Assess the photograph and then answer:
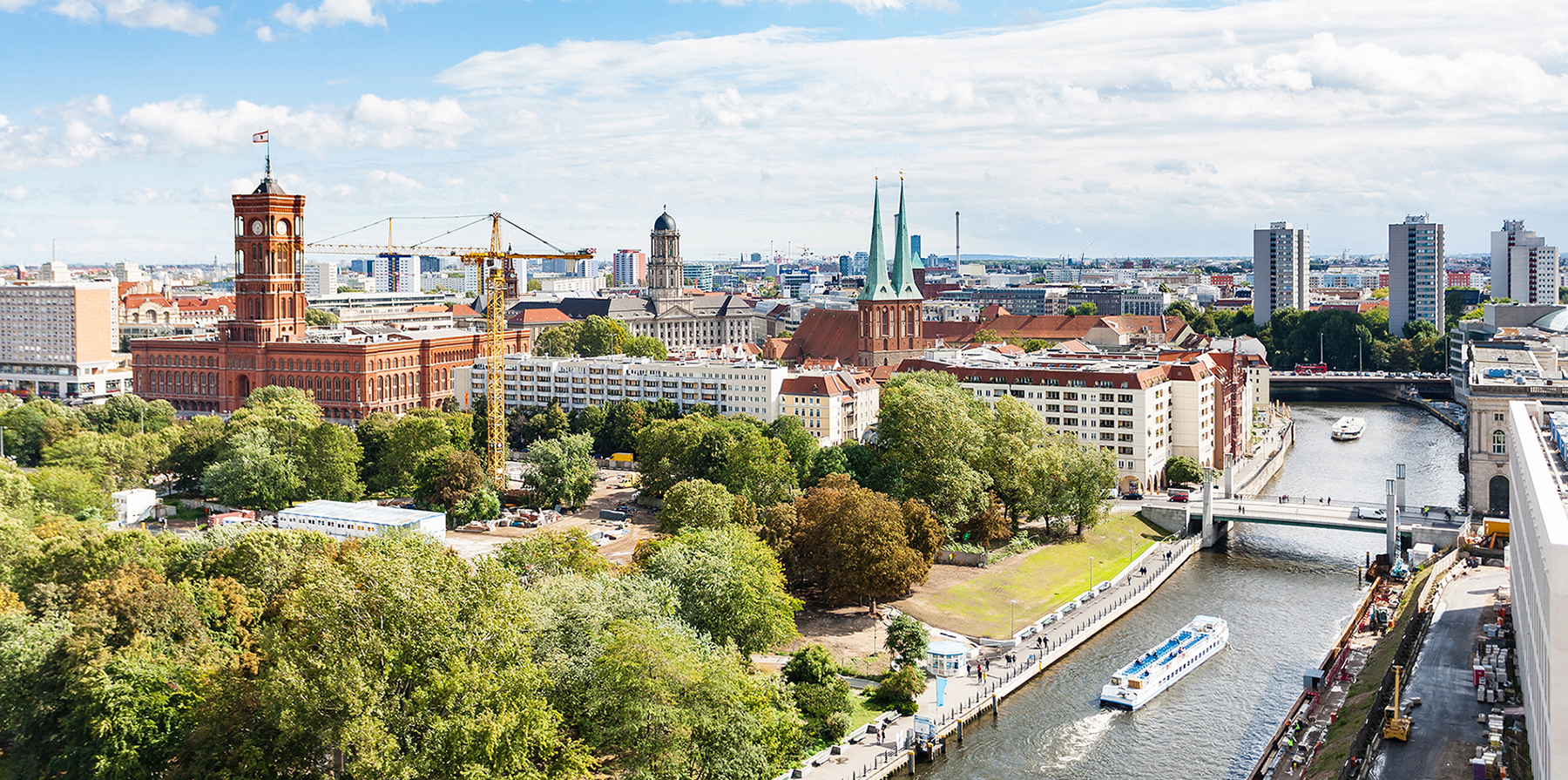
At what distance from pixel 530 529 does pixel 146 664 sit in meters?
37.1

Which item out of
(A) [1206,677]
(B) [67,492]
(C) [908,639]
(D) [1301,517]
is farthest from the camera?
(D) [1301,517]

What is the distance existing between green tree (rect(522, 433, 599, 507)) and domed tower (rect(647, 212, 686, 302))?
108 meters

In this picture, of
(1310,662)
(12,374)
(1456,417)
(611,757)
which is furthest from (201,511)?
(1456,417)

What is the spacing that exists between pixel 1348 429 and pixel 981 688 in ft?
259

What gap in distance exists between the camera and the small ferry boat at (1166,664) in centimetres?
5109

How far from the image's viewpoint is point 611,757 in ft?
141

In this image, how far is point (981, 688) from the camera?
169 ft

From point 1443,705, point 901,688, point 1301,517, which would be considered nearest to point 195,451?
point 901,688

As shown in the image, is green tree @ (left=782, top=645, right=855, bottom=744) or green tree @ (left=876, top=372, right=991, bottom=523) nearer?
green tree @ (left=782, top=645, right=855, bottom=744)

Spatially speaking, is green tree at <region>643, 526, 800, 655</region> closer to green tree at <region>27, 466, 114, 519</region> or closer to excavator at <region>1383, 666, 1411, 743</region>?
excavator at <region>1383, 666, 1411, 743</region>

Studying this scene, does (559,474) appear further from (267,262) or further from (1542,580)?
(1542,580)

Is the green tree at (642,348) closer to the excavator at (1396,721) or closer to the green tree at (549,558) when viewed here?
the green tree at (549,558)

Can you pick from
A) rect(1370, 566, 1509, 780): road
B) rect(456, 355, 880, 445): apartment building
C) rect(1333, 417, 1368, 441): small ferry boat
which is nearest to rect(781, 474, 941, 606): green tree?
rect(1370, 566, 1509, 780): road

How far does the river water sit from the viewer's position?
46000mm
